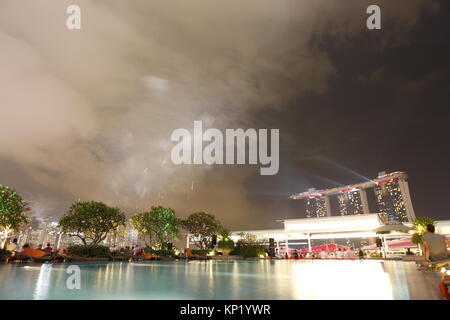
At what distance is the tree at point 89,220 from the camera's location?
30719mm

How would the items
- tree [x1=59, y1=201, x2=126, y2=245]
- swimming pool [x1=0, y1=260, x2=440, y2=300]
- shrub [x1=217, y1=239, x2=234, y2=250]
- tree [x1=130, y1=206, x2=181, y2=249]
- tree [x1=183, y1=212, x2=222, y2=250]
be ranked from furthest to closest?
tree [x1=183, y1=212, x2=222, y2=250] → tree [x1=130, y1=206, x2=181, y2=249] → shrub [x1=217, y1=239, x2=234, y2=250] → tree [x1=59, y1=201, x2=126, y2=245] → swimming pool [x1=0, y1=260, x2=440, y2=300]

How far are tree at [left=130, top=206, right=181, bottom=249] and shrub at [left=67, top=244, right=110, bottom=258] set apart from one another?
55.7 ft

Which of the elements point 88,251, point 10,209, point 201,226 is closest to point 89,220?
point 10,209

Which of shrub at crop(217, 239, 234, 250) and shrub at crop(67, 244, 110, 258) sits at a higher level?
shrub at crop(217, 239, 234, 250)

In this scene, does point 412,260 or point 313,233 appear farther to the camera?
point 313,233

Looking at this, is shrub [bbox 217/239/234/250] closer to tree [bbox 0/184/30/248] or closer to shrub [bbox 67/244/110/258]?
shrub [bbox 67/244/110/258]

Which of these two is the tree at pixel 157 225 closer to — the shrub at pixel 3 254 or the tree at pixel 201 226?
the tree at pixel 201 226

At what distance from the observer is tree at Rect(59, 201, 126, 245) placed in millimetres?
30719

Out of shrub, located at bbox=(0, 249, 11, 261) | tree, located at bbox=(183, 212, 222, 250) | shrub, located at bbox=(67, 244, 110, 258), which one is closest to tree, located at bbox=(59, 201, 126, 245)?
shrub, located at bbox=(67, 244, 110, 258)

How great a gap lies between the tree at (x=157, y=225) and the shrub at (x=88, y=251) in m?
17.0
